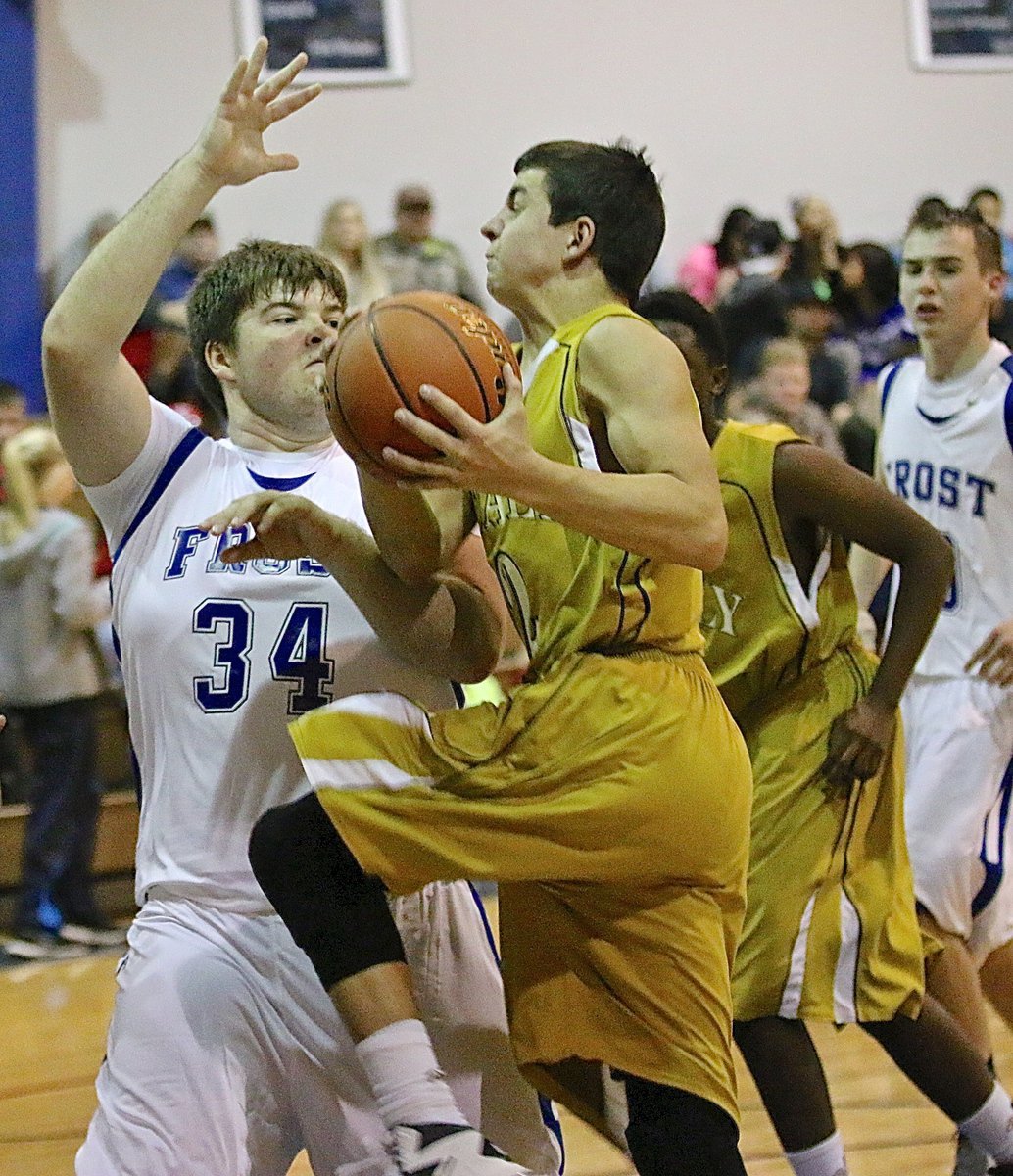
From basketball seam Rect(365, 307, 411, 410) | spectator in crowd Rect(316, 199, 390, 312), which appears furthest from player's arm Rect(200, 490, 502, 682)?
spectator in crowd Rect(316, 199, 390, 312)

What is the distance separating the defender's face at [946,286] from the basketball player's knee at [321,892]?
264 centimetres

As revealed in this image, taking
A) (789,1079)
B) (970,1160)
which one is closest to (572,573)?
(789,1079)

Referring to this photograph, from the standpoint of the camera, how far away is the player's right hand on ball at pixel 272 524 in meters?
2.57

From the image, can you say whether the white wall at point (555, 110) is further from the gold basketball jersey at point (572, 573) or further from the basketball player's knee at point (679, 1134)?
the basketball player's knee at point (679, 1134)

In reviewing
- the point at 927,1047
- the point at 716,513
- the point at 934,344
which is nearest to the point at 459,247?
the point at 934,344

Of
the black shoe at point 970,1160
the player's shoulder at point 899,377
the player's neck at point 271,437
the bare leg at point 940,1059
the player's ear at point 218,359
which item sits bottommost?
the black shoe at point 970,1160

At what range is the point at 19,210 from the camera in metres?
9.70

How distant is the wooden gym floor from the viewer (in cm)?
422

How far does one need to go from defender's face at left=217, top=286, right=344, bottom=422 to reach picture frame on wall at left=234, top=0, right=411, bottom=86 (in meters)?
8.08

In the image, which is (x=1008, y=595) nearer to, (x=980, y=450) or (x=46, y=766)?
(x=980, y=450)

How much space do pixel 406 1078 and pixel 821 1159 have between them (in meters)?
1.27

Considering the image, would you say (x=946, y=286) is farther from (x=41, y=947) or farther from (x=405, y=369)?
(x=41, y=947)

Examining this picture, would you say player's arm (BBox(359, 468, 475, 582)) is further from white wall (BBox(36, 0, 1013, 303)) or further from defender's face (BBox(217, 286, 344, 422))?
white wall (BBox(36, 0, 1013, 303))

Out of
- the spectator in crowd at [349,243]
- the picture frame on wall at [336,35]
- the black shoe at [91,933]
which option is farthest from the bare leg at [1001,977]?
the picture frame on wall at [336,35]
